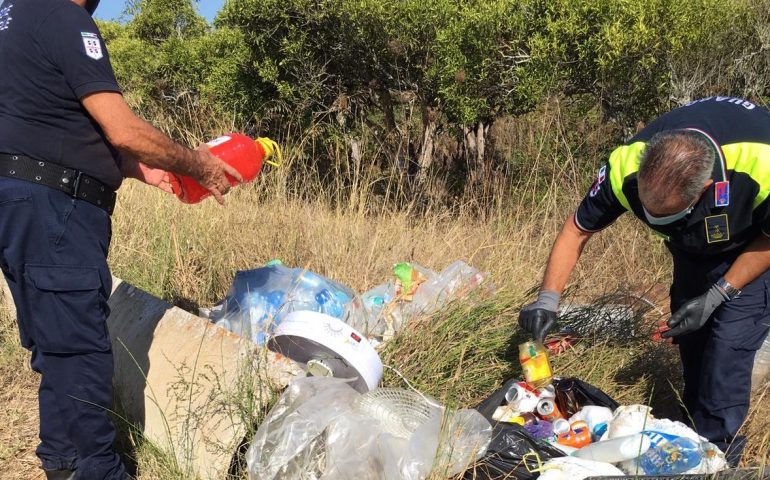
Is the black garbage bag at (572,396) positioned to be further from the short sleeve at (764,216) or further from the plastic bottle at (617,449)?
the short sleeve at (764,216)

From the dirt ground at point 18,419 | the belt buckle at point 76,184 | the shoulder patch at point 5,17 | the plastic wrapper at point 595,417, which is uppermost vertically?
the shoulder patch at point 5,17

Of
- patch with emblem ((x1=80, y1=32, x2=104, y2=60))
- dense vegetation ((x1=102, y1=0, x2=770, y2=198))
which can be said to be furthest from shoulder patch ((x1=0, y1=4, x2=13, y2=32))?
dense vegetation ((x1=102, y1=0, x2=770, y2=198))

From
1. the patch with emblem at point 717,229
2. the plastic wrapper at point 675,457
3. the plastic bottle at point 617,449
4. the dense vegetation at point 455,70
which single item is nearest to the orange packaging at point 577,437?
the plastic bottle at point 617,449

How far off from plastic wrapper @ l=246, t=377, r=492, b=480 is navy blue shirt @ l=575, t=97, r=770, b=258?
1.11 m

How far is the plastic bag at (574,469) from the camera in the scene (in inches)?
88.8

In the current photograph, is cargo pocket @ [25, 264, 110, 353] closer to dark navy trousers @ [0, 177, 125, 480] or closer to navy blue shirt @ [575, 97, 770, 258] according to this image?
dark navy trousers @ [0, 177, 125, 480]

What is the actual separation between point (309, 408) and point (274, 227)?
2314 mm

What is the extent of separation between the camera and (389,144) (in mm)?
6488

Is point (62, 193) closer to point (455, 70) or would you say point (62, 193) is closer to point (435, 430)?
point (435, 430)

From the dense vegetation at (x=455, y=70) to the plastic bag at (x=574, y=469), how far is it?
3.39 m

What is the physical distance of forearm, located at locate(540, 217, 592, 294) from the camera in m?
3.04

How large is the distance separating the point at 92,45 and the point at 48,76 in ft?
0.60

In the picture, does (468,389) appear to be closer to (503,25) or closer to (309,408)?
(309,408)

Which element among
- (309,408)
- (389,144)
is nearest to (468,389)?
(309,408)
